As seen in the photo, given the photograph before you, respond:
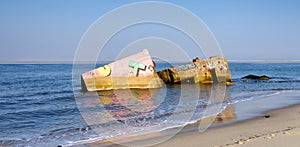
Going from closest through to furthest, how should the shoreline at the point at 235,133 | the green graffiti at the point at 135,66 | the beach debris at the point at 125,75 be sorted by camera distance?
the shoreline at the point at 235,133 < the beach debris at the point at 125,75 < the green graffiti at the point at 135,66

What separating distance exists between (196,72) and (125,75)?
8.10 meters

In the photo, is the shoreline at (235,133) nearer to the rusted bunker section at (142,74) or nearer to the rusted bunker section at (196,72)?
the rusted bunker section at (142,74)

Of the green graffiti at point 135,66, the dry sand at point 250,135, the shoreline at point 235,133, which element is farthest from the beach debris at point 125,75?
the dry sand at point 250,135

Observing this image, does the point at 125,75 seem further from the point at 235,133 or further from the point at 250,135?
the point at 250,135

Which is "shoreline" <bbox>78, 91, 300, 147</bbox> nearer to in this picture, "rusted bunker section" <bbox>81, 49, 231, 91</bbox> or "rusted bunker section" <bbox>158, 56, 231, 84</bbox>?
"rusted bunker section" <bbox>81, 49, 231, 91</bbox>

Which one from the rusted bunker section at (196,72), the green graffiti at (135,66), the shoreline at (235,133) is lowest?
the shoreline at (235,133)

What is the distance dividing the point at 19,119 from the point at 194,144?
7.91m

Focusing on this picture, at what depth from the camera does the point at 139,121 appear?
11.9 meters

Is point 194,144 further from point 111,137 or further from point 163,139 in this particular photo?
point 111,137

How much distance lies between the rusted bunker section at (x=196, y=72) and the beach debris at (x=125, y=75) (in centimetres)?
383

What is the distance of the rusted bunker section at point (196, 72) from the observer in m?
29.3

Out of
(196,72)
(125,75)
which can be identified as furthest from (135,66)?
(196,72)

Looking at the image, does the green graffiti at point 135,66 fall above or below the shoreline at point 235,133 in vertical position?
above

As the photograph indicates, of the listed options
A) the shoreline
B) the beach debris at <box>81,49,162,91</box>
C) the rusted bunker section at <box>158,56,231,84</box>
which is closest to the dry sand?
the shoreline
